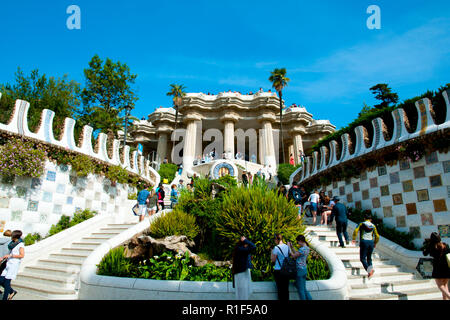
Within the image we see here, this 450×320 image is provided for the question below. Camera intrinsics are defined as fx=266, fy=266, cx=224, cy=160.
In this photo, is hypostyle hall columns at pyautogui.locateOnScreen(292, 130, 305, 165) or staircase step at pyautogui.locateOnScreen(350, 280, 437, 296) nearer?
staircase step at pyautogui.locateOnScreen(350, 280, 437, 296)

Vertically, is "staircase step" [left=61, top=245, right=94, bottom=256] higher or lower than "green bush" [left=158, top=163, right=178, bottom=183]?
lower

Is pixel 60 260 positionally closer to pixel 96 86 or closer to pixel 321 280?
pixel 321 280

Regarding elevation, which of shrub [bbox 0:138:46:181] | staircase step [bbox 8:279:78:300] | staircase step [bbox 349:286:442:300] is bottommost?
staircase step [bbox 349:286:442:300]

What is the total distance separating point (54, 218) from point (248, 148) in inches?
1549

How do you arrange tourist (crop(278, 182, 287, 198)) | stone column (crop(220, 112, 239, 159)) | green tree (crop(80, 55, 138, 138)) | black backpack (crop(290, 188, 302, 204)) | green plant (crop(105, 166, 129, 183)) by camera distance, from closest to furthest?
tourist (crop(278, 182, 287, 198)) < black backpack (crop(290, 188, 302, 204)) < green plant (crop(105, 166, 129, 183)) < green tree (crop(80, 55, 138, 138)) < stone column (crop(220, 112, 239, 159))

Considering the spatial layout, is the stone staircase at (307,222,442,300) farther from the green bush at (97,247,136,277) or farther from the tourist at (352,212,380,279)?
the green bush at (97,247,136,277)

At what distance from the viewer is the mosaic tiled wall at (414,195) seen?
28.0ft

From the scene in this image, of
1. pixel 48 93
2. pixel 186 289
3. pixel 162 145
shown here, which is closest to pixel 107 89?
pixel 48 93

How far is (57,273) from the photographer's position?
780cm

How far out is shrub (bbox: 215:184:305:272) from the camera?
6.82 metres

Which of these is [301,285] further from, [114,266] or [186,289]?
[114,266]

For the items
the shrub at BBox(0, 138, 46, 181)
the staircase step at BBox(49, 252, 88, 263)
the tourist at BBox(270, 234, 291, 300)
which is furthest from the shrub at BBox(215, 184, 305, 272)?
the shrub at BBox(0, 138, 46, 181)

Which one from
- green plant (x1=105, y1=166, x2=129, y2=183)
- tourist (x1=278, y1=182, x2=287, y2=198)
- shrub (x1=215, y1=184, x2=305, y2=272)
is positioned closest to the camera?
shrub (x1=215, y1=184, x2=305, y2=272)

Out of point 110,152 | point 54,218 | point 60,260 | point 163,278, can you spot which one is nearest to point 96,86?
point 110,152
